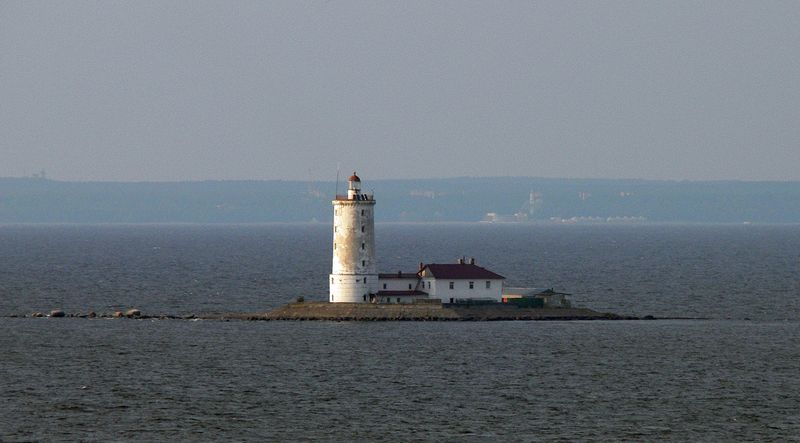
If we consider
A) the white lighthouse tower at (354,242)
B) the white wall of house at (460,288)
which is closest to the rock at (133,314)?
the white lighthouse tower at (354,242)

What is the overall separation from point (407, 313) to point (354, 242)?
620 cm

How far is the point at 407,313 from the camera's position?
99000mm

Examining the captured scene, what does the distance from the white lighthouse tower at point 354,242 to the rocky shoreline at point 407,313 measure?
1629mm

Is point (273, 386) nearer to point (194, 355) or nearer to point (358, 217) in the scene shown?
point (194, 355)

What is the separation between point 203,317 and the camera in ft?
344

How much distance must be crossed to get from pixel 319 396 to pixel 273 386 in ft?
12.9

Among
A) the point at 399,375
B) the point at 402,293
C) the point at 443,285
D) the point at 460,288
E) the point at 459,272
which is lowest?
the point at 399,375

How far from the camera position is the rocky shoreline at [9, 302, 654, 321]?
9850 cm

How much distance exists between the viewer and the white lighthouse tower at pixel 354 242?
98062 mm

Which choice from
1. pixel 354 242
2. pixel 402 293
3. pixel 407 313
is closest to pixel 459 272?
pixel 402 293

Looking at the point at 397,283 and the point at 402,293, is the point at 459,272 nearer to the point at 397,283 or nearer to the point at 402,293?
the point at 402,293

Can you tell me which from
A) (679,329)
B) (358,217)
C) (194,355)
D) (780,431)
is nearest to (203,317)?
(358,217)

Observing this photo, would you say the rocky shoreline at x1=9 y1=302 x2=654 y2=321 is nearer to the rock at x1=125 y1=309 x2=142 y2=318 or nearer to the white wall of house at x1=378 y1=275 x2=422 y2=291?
the rock at x1=125 y1=309 x2=142 y2=318

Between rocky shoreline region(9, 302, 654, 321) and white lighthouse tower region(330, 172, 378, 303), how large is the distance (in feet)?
5.35
